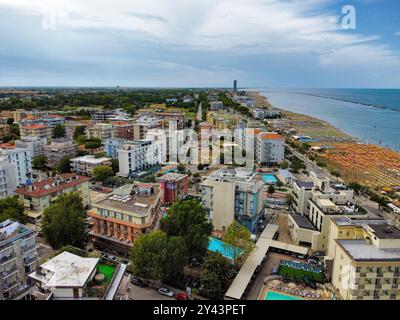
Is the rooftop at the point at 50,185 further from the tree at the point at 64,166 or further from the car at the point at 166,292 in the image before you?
the car at the point at 166,292

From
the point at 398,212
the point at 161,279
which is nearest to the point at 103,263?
the point at 161,279

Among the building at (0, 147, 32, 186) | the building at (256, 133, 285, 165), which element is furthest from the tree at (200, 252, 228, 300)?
the building at (256, 133, 285, 165)

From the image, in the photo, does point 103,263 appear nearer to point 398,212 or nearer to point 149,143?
point 398,212

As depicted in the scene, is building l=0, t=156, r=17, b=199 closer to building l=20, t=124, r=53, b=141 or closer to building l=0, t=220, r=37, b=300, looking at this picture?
building l=0, t=220, r=37, b=300

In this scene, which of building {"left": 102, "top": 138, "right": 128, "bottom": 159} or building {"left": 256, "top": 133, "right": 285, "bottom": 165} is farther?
building {"left": 256, "top": 133, "right": 285, "bottom": 165}

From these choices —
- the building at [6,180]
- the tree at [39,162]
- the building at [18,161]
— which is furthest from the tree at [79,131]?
the building at [6,180]

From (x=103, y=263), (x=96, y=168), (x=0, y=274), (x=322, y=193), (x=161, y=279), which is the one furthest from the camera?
(x=96, y=168)
